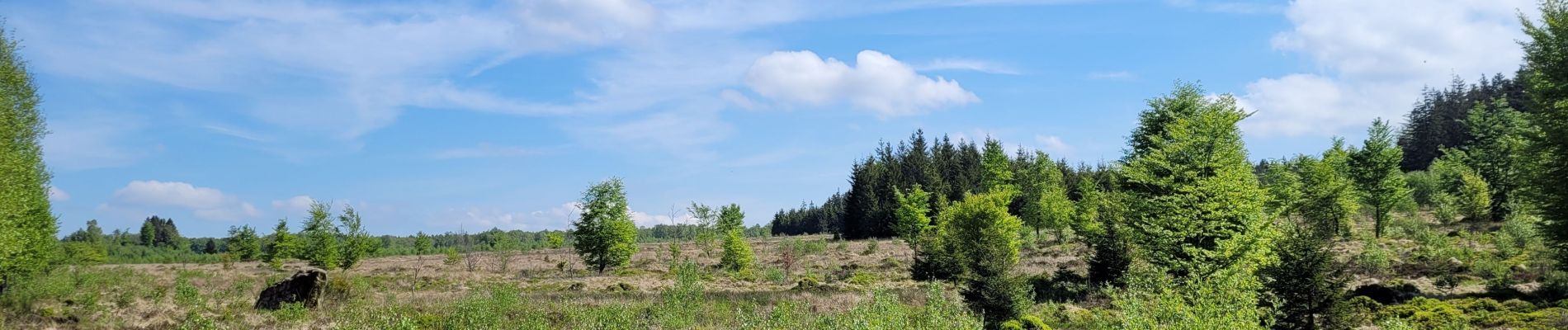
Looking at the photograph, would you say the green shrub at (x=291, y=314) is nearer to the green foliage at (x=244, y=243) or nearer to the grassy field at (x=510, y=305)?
the grassy field at (x=510, y=305)

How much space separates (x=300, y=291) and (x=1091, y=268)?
27401 millimetres

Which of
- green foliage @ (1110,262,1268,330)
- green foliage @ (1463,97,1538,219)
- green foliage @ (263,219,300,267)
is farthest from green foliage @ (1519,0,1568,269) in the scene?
green foliage @ (263,219,300,267)

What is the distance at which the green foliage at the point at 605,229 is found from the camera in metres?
40.8

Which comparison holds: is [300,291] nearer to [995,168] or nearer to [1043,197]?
[1043,197]

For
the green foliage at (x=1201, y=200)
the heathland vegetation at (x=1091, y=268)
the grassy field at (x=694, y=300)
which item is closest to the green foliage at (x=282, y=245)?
the heathland vegetation at (x=1091, y=268)

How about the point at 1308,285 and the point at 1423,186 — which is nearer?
the point at 1308,285

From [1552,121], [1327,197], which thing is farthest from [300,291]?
[1327,197]

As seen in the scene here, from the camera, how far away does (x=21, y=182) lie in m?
22.7

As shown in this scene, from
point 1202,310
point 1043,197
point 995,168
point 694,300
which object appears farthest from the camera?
point 995,168

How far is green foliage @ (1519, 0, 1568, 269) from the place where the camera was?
21859mm

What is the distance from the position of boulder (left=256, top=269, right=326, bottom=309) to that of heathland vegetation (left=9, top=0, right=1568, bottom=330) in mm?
574

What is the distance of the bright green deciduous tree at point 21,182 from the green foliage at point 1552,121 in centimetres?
4335

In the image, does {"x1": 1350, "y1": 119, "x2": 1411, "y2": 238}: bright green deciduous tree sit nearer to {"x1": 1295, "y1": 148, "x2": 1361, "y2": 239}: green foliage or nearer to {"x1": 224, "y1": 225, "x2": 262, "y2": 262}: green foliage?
{"x1": 1295, "y1": 148, "x2": 1361, "y2": 239}: green foliage

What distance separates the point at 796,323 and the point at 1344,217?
140ft
